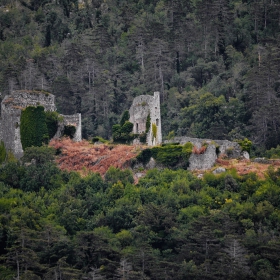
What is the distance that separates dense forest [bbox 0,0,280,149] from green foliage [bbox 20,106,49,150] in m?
13.6

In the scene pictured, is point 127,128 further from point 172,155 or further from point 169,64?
point 169,64

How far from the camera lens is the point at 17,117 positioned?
64.8 meters

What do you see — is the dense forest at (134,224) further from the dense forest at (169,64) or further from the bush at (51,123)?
the dense forest at (169,64)

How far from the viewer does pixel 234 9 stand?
90375mm

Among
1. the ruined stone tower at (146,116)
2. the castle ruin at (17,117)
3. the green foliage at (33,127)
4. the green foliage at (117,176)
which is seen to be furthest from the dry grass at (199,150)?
the green foliage at (33,127)

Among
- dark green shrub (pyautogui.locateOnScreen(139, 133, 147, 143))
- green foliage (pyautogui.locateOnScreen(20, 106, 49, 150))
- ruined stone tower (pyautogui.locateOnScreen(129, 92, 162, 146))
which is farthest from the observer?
ruined stone tower (pyautogui.locateOnScreen(129, 92, 162, 146))

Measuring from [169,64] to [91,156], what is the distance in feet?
72.2

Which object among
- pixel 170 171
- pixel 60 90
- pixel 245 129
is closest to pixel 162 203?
pixel 170 171

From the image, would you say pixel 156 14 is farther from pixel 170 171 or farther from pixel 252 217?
pixel 252 217

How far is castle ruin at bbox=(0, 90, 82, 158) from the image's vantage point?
6450 centimetres

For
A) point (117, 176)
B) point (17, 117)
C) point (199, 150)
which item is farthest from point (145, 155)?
point (17, 117)

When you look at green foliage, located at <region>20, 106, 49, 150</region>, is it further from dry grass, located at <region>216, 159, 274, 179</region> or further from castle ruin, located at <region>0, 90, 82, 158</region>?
dry grass, located at <region>216, 159, 274, 179</region>

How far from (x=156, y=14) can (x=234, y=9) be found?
26.9ft

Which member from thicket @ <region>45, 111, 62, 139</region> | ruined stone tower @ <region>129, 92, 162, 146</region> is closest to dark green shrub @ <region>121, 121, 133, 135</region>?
ruined stone tower @ <region>129, 92, 162, 146</region>
